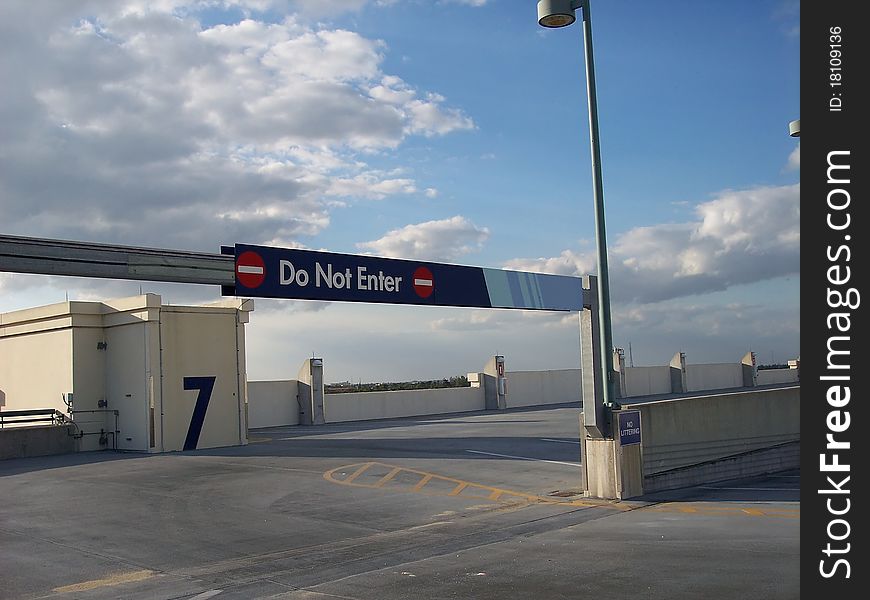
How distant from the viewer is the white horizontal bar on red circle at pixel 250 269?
447 inches

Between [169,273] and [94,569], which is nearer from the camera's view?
[94,569]

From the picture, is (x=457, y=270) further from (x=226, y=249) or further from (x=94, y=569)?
(x=94, y=569)

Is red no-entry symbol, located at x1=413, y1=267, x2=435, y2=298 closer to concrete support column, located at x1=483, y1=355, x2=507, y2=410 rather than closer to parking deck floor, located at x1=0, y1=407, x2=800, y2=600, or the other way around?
parking deck floor, located at x1=0, y1=407, x2=800, y2=600

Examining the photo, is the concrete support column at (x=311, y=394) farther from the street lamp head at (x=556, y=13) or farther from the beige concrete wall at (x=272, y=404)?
the street lamp head at (x=556, y=13)

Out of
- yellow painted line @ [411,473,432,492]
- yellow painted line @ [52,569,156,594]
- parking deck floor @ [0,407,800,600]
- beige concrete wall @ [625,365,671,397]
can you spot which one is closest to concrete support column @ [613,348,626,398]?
beige concrete wall @ [625,365,671,397]

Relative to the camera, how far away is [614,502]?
14.1 m

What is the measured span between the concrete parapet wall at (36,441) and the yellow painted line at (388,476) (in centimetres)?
1022

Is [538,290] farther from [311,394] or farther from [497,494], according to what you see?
[311,394]
